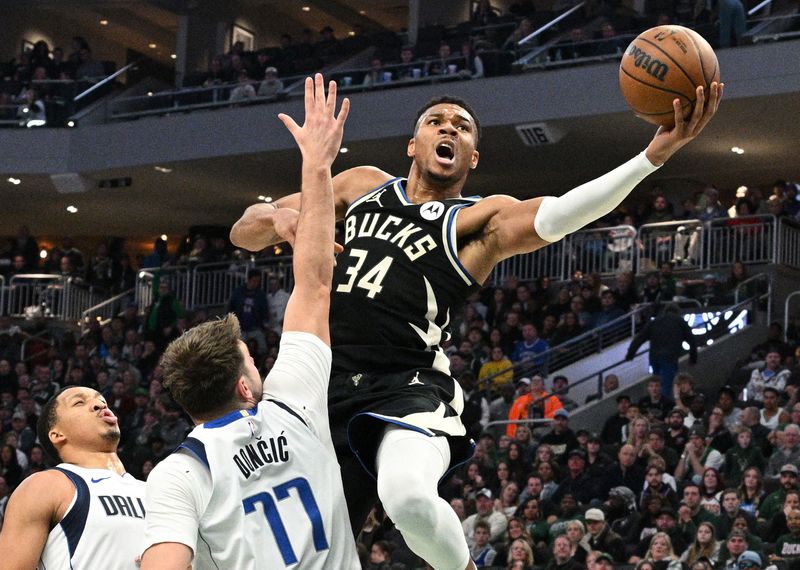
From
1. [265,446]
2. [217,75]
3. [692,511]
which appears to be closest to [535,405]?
[692,511]

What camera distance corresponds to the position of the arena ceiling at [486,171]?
838 inches

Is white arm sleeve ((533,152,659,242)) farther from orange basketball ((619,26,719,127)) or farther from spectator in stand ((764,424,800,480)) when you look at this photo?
spectator in stand ((764,424,800,480))

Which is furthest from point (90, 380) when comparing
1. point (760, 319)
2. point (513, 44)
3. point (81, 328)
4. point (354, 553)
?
point (354, 553)

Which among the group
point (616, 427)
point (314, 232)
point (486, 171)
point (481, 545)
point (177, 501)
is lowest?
point (481, 545)

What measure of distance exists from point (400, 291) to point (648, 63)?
4.32 feet

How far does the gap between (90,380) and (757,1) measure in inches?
433

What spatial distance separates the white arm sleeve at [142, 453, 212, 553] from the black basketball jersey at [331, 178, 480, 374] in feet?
5.11

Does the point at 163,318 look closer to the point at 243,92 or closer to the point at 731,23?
the point at 243,92

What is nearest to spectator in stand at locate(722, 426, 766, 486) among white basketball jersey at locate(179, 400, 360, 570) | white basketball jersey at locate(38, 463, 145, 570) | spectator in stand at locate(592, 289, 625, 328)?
spectator in stand at locate(592, 289, 625, 328)

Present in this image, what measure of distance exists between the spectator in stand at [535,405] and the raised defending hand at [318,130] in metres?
11.2

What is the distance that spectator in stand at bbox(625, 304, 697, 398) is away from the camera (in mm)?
16094

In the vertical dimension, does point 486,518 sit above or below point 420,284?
below

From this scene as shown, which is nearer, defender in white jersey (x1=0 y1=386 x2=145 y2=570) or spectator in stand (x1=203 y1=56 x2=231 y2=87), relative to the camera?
defender in white jersey (x1=0 y1=386 x2=145 y2=570)

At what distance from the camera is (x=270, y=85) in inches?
922
